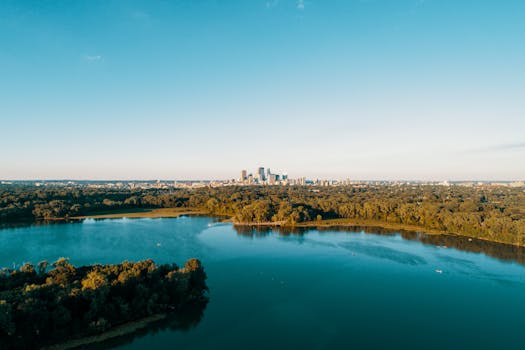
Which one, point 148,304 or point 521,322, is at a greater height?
point 148,304

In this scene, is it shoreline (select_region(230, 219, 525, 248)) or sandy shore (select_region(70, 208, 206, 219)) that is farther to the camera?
sandy shore (select_region(70, 208, 206, 219))

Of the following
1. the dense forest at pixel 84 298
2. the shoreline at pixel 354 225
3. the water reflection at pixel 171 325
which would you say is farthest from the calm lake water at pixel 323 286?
the shoreline at pixel 354 225

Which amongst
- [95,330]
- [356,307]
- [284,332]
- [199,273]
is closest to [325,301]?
[356,307]

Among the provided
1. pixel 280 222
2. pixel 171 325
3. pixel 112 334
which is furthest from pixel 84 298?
pixel 280 222

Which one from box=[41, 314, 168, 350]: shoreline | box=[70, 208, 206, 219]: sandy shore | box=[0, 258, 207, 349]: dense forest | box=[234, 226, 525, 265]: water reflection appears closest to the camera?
box=[0, 258, 207, 349]: dense forest

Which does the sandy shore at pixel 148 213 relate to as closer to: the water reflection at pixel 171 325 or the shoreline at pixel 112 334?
the water reflection at pixel 171 325

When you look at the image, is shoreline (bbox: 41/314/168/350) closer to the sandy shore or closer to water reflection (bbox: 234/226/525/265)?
water reflection (bbox: 234/226/525/265)

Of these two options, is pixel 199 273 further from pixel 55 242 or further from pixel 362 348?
pixel 55 242

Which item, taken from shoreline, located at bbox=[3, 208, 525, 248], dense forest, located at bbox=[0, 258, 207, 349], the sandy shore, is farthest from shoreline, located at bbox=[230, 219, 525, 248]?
dense forest, located at bbox=[0, 258, 207, 349]
